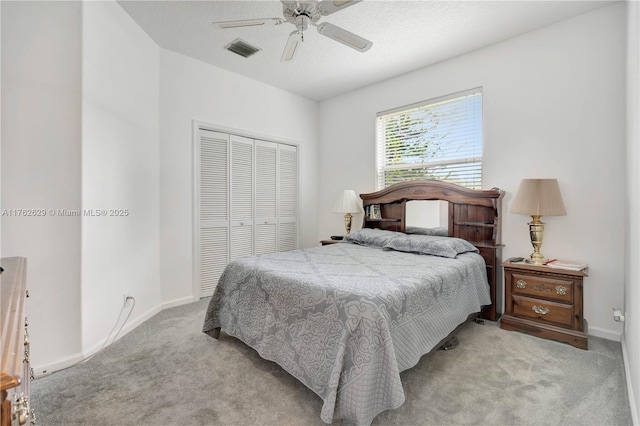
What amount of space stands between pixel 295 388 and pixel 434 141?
3009 millimetres

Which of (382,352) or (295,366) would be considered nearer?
(382,352)

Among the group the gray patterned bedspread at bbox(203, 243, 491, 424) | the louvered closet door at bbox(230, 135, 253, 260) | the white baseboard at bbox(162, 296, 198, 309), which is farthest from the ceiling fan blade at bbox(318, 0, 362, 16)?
the white baseboard at bbox(162, 296, 198, 309)

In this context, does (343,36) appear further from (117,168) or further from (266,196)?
(266,196)

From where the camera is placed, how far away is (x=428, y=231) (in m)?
3.40

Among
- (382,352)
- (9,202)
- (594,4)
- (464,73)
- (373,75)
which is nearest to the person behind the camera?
(382,352)

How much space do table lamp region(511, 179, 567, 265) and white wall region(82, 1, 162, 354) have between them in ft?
11.5

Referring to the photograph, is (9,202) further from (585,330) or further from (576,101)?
(576,101)

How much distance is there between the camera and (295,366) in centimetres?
177

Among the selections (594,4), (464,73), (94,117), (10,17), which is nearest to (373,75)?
(464,73)

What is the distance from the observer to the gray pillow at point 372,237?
10.7 feet

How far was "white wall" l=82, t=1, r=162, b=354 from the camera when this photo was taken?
224cm

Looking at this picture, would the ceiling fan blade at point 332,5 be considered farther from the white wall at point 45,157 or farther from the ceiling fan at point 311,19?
the white wall at point 45,157

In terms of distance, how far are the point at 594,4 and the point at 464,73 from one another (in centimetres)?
108

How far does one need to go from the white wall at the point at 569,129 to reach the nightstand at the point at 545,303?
39 cm
